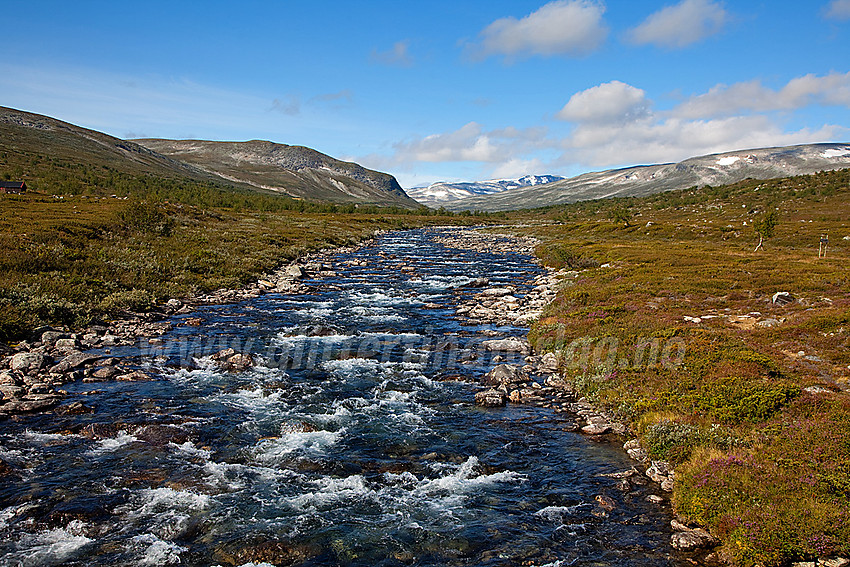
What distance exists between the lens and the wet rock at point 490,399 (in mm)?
15570

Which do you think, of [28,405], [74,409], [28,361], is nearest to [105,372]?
[28,361]

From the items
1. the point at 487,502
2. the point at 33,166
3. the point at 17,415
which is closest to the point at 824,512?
the point at 487,502

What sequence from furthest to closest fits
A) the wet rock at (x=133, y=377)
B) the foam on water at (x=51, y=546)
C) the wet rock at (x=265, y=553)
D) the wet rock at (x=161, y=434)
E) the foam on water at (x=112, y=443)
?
the wet rock at (x=133, y=377), the wet rock at (x=161, y=434), the foam on water at (x=112, y=443), the wet rock at (x=265, y=553), the foam on water at (x=51, y=546)

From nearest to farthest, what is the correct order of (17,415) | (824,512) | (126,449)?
(824,512) < (126,449) < (17,415)

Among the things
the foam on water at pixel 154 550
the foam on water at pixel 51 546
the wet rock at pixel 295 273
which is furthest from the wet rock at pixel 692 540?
the wet rock at pixel 295 273

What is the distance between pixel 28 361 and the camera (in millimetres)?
16766

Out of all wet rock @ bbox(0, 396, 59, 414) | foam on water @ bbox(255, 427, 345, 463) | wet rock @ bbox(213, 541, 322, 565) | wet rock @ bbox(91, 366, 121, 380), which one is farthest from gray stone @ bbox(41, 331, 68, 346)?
wet rock @ bbox(213, 541, 322, 565)

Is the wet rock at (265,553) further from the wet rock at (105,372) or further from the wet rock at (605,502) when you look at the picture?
the wet rock at (105,372)

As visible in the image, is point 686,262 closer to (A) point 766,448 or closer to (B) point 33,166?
(A) point 766,448

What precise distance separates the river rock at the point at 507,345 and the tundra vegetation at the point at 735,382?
85 cm

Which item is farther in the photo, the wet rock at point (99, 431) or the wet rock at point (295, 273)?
the wet rock at point (295, 273)

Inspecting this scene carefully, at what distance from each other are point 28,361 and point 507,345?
18.2m

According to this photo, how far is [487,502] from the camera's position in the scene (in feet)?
34.4

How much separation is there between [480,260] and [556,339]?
3738 cm
